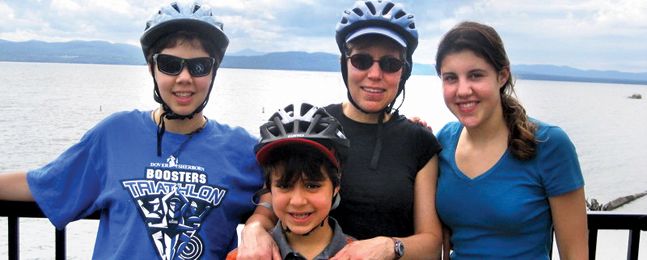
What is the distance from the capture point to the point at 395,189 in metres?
3.42

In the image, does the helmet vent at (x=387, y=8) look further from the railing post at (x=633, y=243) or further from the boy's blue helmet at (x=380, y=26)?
the railing post at (x=633, y=243)

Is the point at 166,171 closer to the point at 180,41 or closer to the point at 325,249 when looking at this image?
the point at 180,41

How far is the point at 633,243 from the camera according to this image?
3.98 metres

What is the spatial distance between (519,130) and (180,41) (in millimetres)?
2140

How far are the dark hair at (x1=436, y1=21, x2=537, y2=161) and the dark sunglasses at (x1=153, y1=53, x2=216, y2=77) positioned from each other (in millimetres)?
1510

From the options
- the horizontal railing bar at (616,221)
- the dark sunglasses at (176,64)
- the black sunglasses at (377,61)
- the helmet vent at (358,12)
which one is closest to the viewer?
the dark sunglasses at (176,64)

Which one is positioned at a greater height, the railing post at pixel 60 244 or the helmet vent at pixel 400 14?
the helmet vent at pixel 400 14

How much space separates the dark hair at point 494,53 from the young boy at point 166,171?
1.43 meters

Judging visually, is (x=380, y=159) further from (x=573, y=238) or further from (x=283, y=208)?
(x=573, y=238)

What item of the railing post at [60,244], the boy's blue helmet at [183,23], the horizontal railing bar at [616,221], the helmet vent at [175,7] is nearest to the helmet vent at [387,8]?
the boy's blue helmet at [183,23]

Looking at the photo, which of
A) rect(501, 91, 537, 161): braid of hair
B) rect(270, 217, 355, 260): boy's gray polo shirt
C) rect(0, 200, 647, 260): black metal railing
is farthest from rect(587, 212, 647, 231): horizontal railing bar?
rect(270, 217, 355, 260): boy's gray polo shirt

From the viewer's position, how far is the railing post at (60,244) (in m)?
3.84

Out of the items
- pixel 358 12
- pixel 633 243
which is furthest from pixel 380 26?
pixel 633 243

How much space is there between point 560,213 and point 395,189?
0.99 metres
